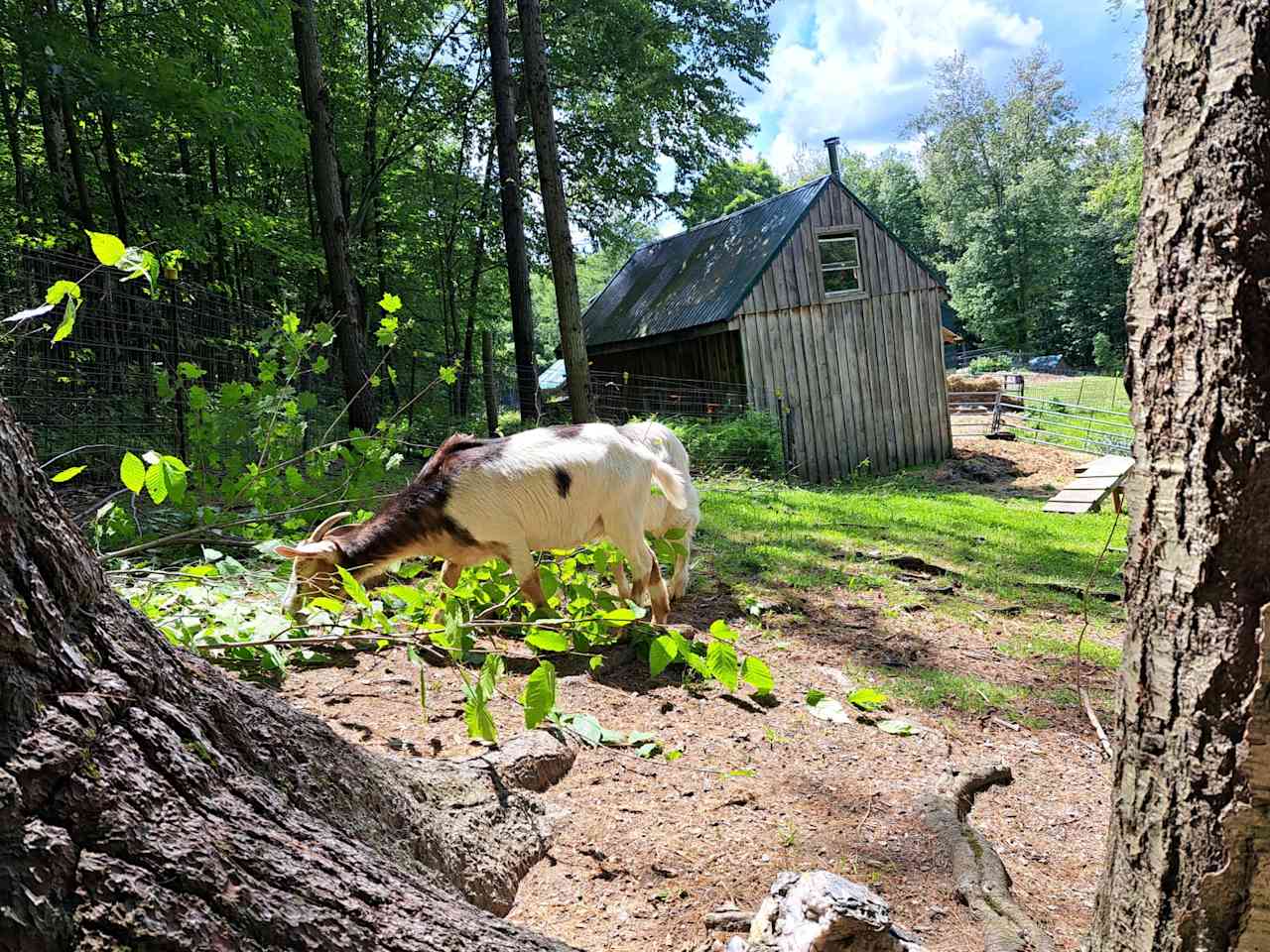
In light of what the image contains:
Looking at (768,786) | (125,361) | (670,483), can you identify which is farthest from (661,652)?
(125,361)

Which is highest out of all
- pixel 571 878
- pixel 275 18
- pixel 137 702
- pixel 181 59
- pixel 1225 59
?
pixel 275 18

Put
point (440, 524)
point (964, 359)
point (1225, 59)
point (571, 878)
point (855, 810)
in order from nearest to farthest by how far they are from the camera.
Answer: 1. point (1225, 59)
2. point (571, 878)
3. point (855, 810)
4. point (440, 524)
5. point (964, 359)

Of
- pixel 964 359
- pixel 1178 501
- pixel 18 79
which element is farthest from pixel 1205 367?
pixel 964 359

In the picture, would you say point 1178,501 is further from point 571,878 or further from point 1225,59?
point 571,878

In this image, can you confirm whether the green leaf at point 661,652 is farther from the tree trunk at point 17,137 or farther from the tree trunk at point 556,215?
the tree trunk at point 17,137

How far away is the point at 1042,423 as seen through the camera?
2552cm

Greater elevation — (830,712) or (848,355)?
(848,355)

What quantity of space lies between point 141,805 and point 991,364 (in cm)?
5411

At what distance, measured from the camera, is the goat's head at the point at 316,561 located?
4188 millimetres

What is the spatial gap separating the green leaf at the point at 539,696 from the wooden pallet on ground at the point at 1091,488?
523cm

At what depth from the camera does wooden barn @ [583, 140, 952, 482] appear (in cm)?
1898

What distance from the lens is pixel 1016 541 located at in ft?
35.5

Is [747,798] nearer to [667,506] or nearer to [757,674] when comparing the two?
[757,674]

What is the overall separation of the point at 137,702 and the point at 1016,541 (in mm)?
11406
